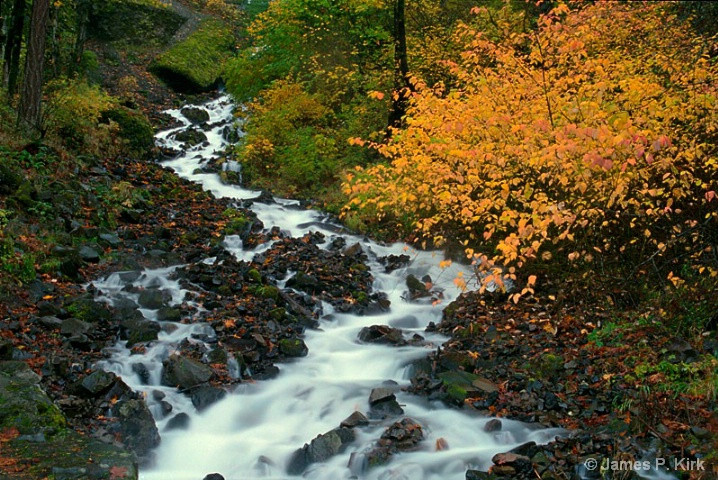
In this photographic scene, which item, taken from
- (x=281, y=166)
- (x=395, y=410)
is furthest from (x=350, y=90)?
(x=395, y=410)

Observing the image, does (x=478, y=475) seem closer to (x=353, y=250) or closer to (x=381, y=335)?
(x=381, y=335)

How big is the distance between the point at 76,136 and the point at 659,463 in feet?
45.2

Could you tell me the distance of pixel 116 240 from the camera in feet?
35.3

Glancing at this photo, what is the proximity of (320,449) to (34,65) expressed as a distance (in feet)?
33.5

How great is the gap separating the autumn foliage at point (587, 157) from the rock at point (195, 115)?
1385 cm

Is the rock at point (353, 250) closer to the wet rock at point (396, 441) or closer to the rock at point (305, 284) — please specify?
the rock at point (305, 284)

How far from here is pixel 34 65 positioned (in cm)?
1194

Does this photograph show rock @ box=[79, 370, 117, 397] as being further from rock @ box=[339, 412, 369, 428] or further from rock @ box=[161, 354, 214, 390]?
rock @ box=[339, 412, 369, 428]

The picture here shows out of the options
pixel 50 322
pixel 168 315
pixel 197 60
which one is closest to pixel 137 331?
pixel 168 315

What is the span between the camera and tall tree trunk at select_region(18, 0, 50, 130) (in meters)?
11.9

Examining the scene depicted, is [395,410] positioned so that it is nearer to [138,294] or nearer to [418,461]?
[418,461]

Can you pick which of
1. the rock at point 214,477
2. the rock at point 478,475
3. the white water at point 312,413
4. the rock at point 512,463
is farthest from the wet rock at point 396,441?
the rock at point 214,477

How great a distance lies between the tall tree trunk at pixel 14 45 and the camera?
13688 millimetres

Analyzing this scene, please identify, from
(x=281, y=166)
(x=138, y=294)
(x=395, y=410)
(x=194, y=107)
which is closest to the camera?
(x=395, y=410)
